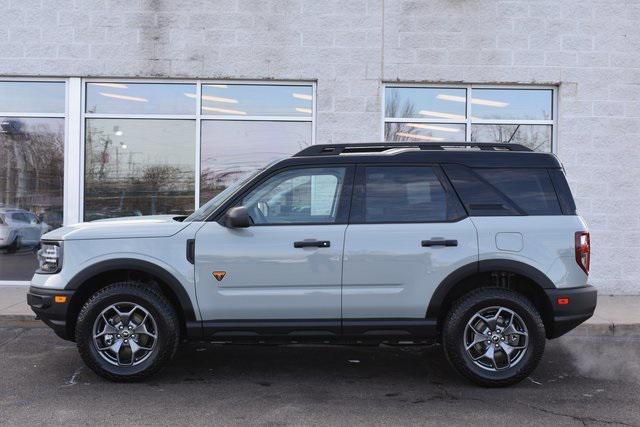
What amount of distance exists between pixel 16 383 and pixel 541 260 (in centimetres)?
441

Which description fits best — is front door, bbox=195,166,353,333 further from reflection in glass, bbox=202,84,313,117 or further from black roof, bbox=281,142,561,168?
reflection in glass, bbox=202,84,313,117

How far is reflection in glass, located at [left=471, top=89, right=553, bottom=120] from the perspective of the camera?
9.90 metres

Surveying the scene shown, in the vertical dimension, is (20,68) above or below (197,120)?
above

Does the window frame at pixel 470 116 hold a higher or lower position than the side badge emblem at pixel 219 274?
higher

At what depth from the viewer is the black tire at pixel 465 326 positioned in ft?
16.3

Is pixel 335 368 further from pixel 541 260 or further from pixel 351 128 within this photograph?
pixel 351 128

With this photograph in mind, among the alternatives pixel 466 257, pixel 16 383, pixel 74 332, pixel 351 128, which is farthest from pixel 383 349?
pixel 351 128

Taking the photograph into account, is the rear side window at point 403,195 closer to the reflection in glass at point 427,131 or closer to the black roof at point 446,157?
the black roof at point 446,157

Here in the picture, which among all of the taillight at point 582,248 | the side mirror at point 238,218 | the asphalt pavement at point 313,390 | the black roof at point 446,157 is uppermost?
the black roof at point 446,157

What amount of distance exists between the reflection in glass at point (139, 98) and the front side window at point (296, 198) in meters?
5.11

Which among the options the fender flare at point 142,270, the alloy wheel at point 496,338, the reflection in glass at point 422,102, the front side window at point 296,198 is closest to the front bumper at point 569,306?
the alloy wheel at point 496,338

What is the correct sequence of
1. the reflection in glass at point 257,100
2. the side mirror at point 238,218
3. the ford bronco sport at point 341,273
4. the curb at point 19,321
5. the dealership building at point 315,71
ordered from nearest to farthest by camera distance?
the side mirror at point 238,218 < the ford bronco sport at point 341,273 < the curb at point 19,321 < the dealership building at point 315,71 < the reflection in glass at point 257,100

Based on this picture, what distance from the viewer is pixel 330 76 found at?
31.6ft

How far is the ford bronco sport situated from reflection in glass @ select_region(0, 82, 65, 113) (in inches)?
216
